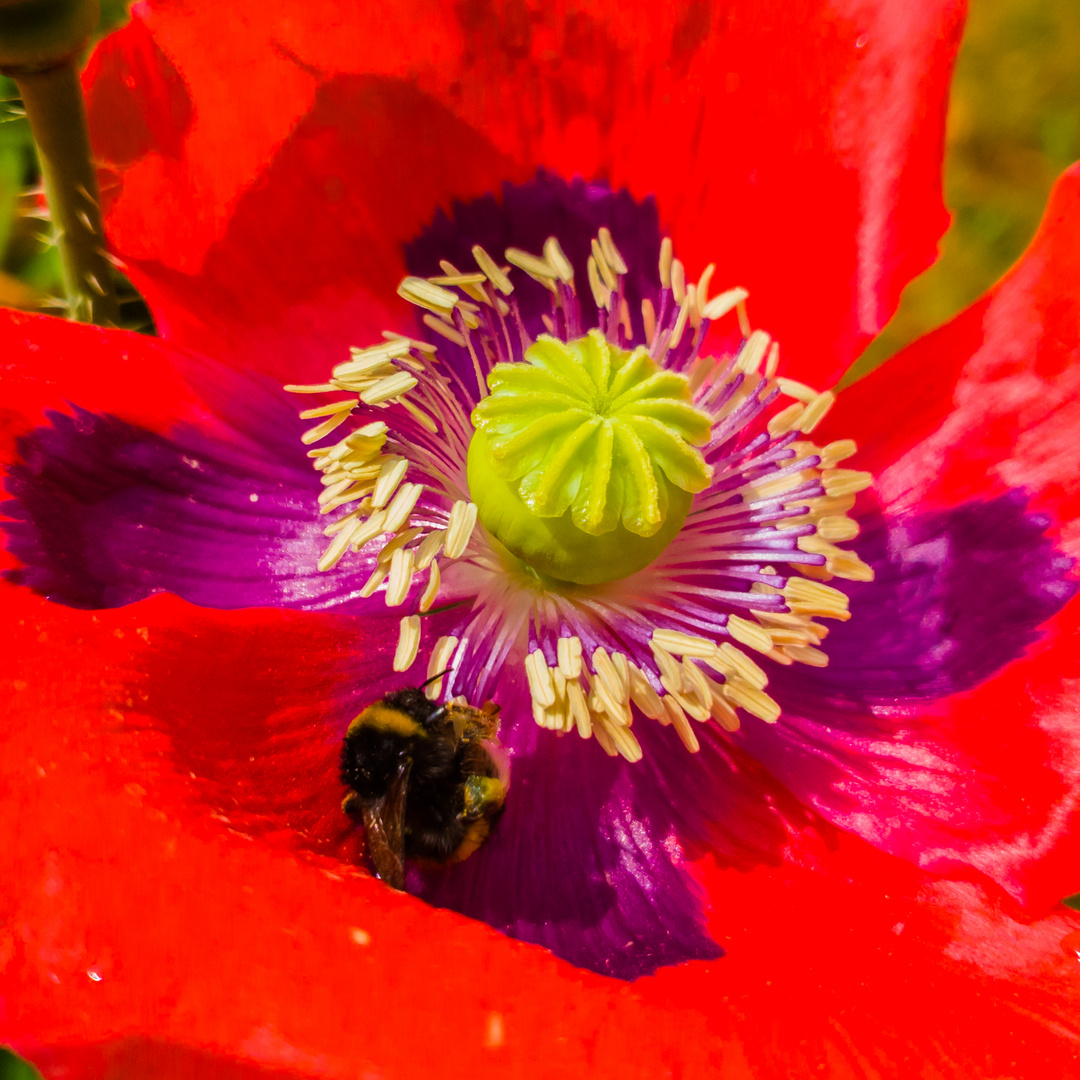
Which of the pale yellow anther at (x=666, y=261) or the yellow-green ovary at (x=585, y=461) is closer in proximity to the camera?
the yellow-green ovary at (x=585, y=461)

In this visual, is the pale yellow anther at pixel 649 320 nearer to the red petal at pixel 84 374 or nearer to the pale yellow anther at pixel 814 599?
the pale yellow anther at pixel 814 599

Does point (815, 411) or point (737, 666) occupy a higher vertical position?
point (815, 411)

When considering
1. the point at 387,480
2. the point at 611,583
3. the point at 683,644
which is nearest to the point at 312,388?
the point at 387,480

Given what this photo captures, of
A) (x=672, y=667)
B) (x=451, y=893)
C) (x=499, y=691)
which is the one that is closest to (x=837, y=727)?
(x=672, y=667)

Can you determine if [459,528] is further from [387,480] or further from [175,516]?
[175,516]

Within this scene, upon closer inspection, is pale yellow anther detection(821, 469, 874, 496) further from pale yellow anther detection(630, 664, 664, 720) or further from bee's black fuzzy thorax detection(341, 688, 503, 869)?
bee's black fuzzy thorax detection(341, 688, 503, 869)

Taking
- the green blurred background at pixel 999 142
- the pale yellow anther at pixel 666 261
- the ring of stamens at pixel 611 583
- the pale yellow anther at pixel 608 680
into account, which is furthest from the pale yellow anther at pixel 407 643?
the green blurred background at pixel 999 142

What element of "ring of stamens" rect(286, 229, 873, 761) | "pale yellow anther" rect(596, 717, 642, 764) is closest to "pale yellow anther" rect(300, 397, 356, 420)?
"ring of stamens" rect(286, 229, 873, 761)
